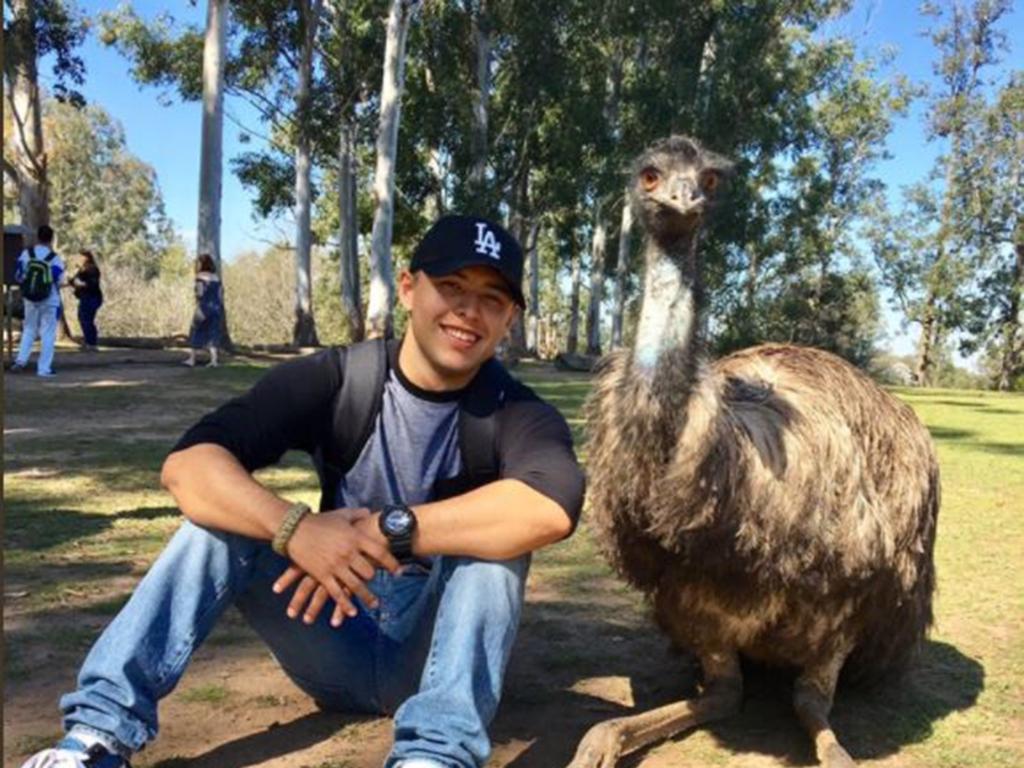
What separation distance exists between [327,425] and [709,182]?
112 centimetres

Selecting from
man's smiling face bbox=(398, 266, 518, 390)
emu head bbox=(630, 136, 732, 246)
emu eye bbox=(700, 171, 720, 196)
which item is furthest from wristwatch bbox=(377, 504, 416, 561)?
emu eye bbox=(700, 171, 720, 196)

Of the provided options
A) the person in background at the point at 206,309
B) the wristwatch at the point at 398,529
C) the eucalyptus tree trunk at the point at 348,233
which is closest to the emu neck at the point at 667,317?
the wristwatch at the point at 398,529

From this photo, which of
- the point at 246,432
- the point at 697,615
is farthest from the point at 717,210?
the point at 246,432

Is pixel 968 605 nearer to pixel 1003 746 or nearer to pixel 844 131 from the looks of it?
pixel 1003 746

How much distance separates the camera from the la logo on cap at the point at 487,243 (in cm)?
255

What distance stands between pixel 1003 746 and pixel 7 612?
126 inches

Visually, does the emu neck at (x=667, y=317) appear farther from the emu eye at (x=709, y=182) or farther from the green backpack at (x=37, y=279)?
the green backpack at (x=37, y=279)

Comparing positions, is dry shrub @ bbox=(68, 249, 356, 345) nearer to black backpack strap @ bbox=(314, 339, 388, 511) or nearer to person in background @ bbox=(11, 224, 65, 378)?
person in background @ bbox=(11, 224, 65, 378)

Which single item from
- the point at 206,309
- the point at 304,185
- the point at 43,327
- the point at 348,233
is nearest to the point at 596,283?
the point at 348,233

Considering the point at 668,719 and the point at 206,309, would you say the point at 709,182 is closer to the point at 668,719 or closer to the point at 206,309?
the point at 668,719

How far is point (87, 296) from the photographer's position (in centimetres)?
1605

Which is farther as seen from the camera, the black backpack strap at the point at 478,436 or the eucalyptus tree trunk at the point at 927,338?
the eucalyptus tree trunk at the point at 927,338

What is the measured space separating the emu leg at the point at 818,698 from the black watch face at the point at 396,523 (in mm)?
1292

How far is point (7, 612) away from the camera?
12.2ft
